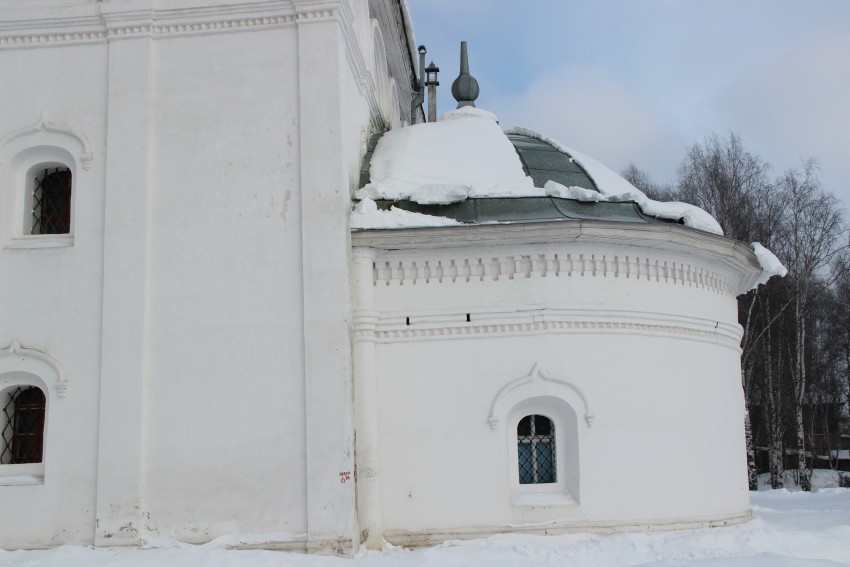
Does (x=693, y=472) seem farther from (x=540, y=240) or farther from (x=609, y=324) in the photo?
(x=540, y=240)

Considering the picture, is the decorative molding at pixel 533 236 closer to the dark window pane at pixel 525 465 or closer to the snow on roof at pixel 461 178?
the snow on roof at pixel 461 178

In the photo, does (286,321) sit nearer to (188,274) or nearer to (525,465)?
(188,274)

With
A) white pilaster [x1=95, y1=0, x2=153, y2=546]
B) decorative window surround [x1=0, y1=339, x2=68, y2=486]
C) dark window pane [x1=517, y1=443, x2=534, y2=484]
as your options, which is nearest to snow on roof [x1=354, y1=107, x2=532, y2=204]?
white pilaster [x1=95, y1=0, x2=153, y2=546]

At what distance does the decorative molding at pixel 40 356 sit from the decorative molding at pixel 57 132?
206 centimetres

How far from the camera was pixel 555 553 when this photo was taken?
905cm

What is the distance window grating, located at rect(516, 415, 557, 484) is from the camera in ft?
33.2

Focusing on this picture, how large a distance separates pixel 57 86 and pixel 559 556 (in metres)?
7.43

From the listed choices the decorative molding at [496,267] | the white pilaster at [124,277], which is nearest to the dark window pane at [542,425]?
the decorative molding at [496,267]

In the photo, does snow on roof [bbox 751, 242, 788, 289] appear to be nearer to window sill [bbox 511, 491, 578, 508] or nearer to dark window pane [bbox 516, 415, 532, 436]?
dark window pane [bbox 516, 415, 532, 436]

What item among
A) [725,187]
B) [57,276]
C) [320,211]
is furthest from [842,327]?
[57,276]

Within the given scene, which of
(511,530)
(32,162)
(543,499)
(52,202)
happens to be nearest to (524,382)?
(543,499)

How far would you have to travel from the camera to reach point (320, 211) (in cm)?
968

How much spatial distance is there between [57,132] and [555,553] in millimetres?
7007

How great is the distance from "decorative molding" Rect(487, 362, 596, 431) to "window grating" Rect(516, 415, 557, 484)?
457 millimetres
